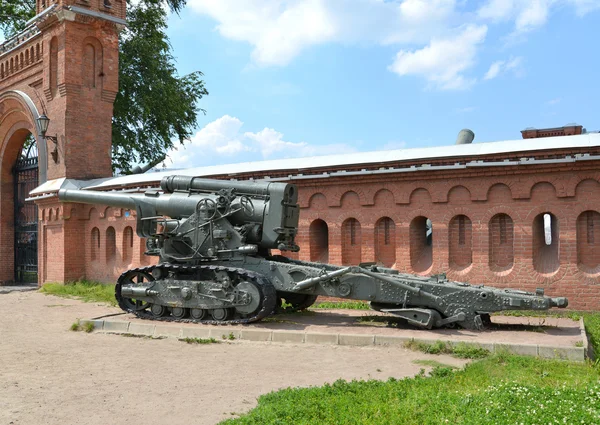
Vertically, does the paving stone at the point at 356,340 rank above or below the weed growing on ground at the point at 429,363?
above

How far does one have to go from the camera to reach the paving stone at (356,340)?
26.6 ft

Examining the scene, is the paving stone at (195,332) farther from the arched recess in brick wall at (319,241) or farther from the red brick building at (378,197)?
the arched recess in brick wall at (319,241)

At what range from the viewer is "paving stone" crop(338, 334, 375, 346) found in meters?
8.09

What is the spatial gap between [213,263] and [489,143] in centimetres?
549

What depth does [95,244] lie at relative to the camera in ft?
56.7

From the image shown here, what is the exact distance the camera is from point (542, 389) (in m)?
4.97

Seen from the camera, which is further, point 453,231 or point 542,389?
point 453,231

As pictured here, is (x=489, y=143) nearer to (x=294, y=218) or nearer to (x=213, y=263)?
(x=294, y=218)

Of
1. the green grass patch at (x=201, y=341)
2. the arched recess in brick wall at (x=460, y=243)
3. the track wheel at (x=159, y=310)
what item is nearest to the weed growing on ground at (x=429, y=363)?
the green grass patch at (x=201, y=341)

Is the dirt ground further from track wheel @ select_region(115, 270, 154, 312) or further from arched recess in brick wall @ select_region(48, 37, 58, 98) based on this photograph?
arched recess in brick wall @ select_region(48, 37, 58, 98)

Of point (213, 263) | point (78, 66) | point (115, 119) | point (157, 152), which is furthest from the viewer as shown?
point (157, 152)

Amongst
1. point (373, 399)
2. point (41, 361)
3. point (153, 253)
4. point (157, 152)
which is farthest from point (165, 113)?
point (373, 399)

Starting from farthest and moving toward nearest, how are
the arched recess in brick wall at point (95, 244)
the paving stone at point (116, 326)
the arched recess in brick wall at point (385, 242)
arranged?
the arched recess in brick wall at point (95, 244), the arched recess in brick wall at point (385, 242), the paving stone at point (116, 326)

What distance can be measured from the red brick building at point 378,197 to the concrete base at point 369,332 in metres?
1.45
